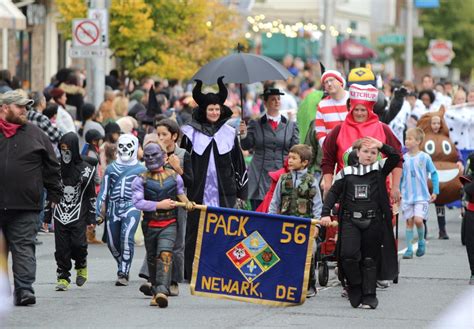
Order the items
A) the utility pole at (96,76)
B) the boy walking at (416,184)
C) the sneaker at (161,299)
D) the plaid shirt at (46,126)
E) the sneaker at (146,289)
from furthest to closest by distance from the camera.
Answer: the utility pole at (96,76)
the boy walking at (416,184)
the plaid shirt at (46,126)
the sneaker at (146,289)
the sneaker at (161,299)

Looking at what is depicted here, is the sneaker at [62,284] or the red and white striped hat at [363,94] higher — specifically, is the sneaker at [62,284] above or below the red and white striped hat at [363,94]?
below

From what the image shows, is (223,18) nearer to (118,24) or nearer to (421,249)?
(118,24)

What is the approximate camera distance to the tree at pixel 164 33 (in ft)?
98.5

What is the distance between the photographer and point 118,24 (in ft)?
99.7

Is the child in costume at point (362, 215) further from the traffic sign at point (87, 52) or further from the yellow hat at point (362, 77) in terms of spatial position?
the traffic sign at point (87, 52)

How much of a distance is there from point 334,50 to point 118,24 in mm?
32833

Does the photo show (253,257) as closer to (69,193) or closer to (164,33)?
(69,193)

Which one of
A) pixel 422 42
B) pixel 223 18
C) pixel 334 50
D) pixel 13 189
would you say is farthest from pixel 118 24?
Answer: pixel 422 42

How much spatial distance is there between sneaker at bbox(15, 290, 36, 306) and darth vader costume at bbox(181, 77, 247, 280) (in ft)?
6.69

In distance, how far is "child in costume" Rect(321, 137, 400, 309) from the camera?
12805 millimetres

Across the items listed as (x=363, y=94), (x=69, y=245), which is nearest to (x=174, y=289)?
(x=69, y=245)

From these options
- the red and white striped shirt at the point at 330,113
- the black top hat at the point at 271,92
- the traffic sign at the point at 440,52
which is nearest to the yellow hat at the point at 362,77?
the red and white striped shirt at the point at 330,113

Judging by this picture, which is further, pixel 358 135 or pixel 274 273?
pixel 358 135

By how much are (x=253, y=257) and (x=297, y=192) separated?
1.14 meters
